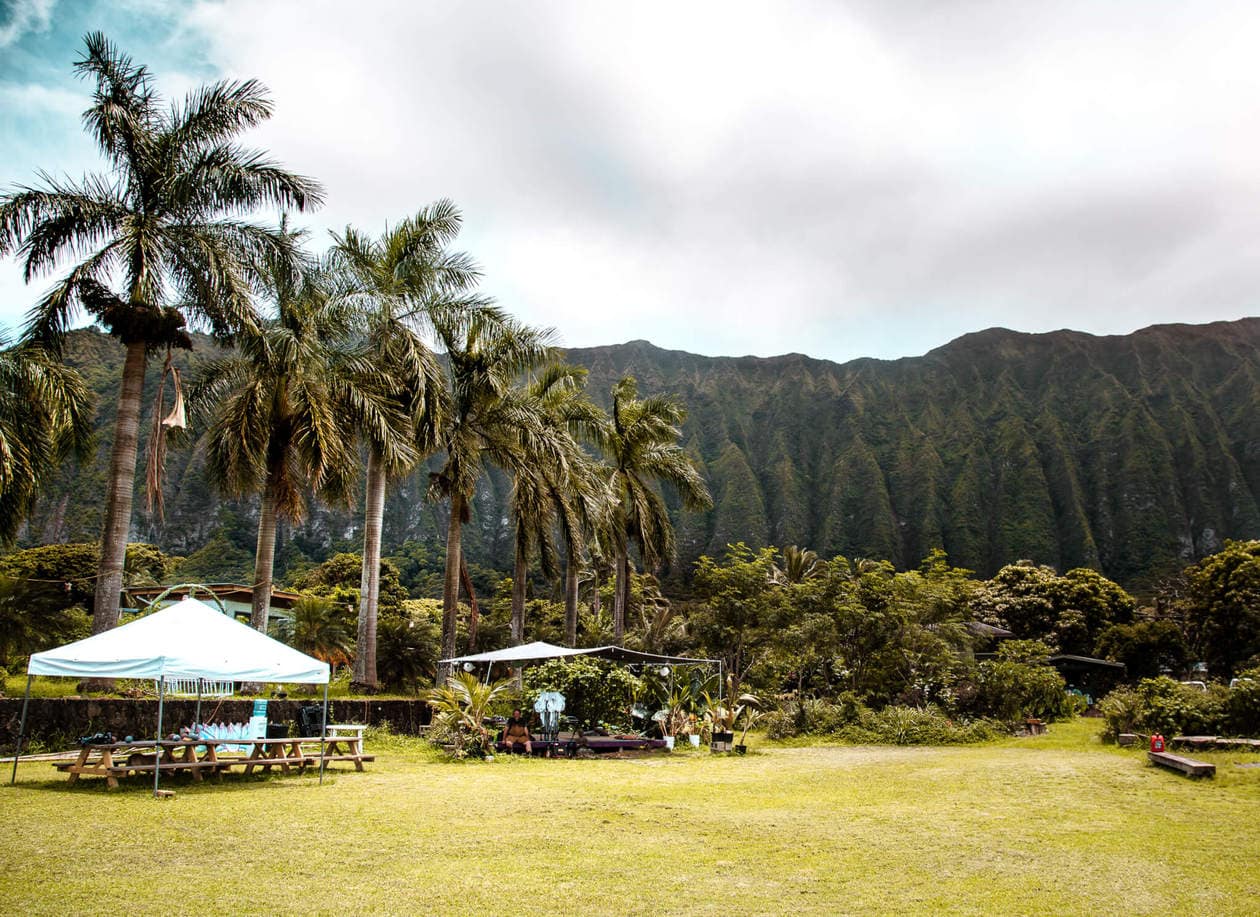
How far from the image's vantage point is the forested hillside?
92.5m

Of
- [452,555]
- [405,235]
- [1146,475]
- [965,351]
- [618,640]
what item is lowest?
[618,640]

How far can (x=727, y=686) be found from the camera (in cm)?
2828

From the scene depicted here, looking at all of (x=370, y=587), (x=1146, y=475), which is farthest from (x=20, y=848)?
(x=1146, y=475)

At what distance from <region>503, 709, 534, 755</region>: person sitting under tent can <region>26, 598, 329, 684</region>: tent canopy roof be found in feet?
17.7

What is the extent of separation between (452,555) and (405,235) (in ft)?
26.9

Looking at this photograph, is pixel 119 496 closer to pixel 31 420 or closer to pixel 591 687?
pixel 31 420

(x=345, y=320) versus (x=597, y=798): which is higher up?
(x=345, y=320)

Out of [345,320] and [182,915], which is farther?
[345,320]

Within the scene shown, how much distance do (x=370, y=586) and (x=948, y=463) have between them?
98.3m

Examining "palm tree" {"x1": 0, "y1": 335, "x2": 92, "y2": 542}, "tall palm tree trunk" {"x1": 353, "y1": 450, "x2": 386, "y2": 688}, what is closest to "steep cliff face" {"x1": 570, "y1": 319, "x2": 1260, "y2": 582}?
"tall palm tree trunk" {"x1": 353, "y1": 450, "x2": 386, "y2": 688}

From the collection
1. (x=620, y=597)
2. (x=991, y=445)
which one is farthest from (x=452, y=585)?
(x=991, y=445)

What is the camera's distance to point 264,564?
65.0 ft

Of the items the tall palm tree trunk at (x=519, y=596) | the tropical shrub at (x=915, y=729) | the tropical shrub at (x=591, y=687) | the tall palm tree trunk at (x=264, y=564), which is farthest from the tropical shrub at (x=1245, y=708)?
the tall palm tree trunk at (x=264, y=564)

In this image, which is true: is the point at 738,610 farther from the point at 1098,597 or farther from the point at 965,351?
the point at 965,351
